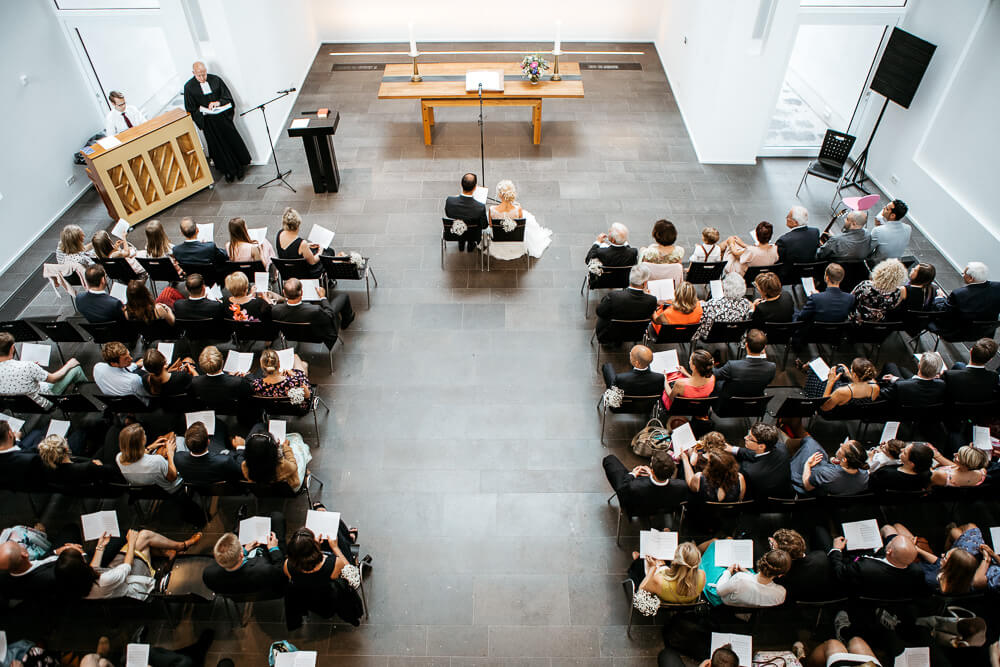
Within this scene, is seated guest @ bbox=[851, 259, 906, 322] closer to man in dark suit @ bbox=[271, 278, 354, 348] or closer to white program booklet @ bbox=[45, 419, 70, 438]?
man in dark suit @ bbox=[271, 278, 354, 348]

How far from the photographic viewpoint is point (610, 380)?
19.9 ft

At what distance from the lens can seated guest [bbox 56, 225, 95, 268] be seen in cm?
671

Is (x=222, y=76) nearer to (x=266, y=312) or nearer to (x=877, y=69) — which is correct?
(x=266, y=312)

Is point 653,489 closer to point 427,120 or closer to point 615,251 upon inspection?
point 615,251

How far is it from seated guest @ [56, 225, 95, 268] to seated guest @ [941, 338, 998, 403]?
8.78 meters

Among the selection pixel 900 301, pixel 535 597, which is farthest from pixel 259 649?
pixel 900 301

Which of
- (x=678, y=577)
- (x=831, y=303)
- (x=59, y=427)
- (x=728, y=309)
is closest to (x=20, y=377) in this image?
(x=59, y=427)

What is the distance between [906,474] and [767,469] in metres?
1.07

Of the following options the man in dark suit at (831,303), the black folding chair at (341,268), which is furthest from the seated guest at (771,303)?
the black folding chair at (341,268)

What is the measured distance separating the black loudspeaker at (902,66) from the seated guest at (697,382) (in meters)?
6.05

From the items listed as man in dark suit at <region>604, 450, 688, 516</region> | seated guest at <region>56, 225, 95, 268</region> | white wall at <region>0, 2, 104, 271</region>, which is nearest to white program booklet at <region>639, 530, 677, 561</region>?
man in dark suit at <region>604, 450, 688, 516</region>

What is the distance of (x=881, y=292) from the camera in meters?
6.21

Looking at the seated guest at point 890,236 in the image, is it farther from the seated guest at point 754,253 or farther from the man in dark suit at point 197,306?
the man in dark suit at point 197,306

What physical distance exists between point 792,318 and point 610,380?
214cm
